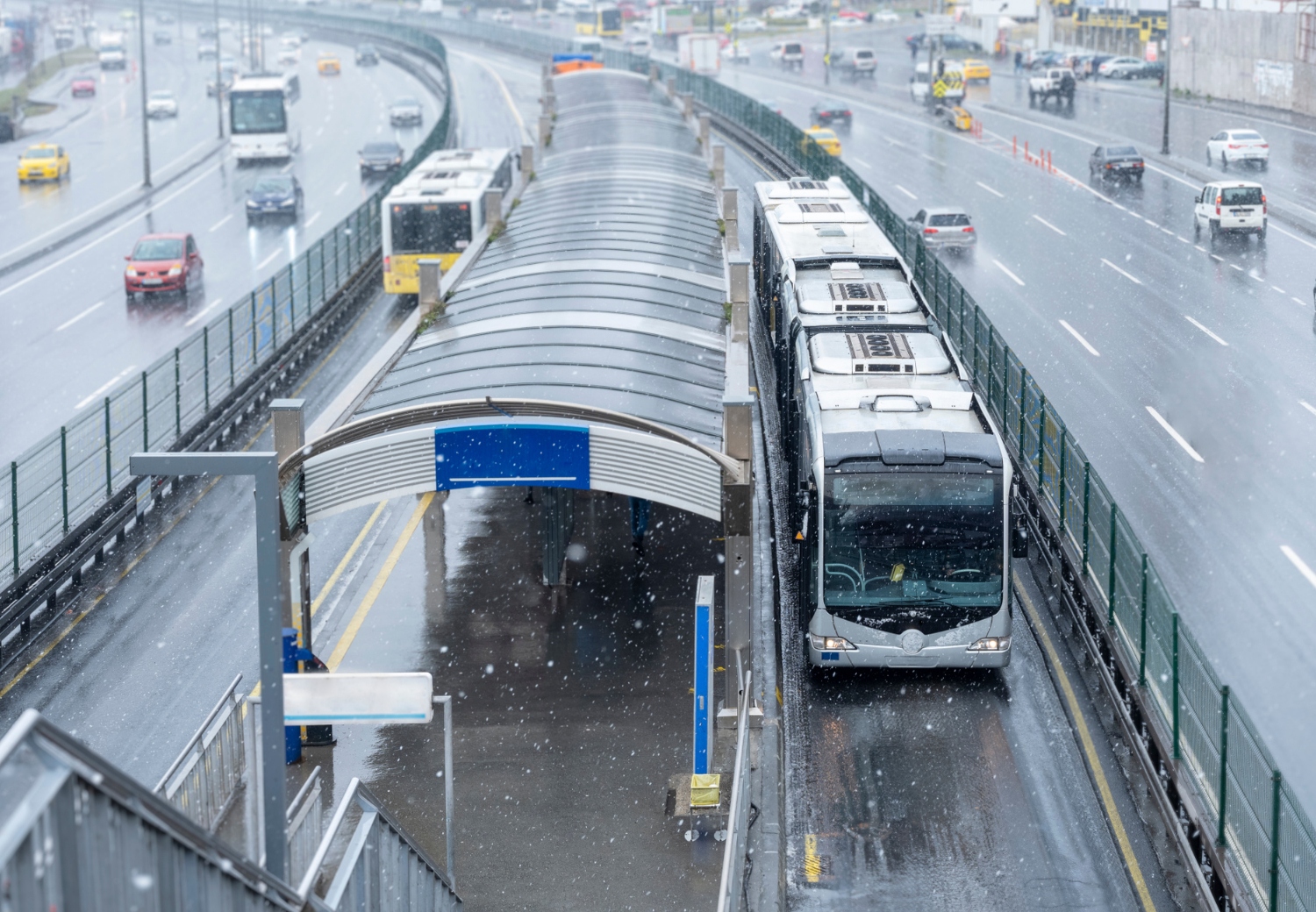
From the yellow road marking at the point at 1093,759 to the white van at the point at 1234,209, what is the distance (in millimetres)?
31240

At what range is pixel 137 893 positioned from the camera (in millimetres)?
6652

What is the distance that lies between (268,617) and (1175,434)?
2382cm

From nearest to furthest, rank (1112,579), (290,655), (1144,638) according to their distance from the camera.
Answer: (290,655), (1144,638), (1112,579)

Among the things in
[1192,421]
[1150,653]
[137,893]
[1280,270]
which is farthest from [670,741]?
[1280,270]

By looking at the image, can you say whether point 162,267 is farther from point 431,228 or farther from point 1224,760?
point 1224,760

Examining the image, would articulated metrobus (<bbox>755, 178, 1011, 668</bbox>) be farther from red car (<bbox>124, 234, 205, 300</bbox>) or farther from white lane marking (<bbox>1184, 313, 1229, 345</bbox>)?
red car (<bbox>124, 234, 205, 300</bbox>)

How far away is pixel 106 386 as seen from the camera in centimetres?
3534

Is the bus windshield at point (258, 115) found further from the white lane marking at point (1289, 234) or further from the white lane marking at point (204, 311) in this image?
the white lane marking at point (1289, 234)

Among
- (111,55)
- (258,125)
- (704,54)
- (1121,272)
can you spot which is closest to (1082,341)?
(1121,272)

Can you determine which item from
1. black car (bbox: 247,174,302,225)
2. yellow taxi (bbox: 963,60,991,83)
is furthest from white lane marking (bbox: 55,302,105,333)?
yellow taxi (bbox: 963,60,991,83)

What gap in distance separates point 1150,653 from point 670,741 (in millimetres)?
5289

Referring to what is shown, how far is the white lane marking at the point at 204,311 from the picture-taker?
42.2 metres

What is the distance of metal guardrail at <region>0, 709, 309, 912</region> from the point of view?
5.84 m

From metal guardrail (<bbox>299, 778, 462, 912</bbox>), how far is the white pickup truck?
82.8 meters
